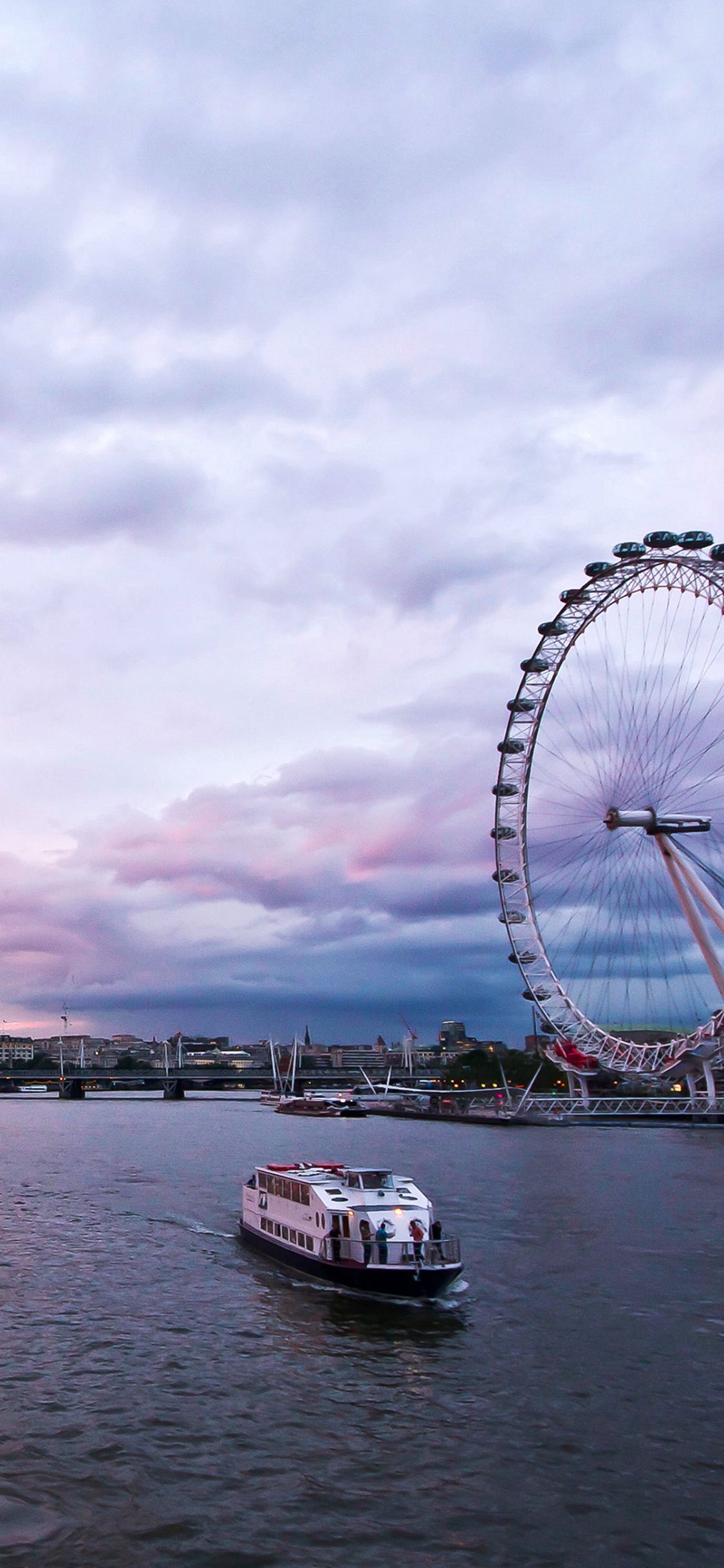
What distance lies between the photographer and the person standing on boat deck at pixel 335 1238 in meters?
37.4

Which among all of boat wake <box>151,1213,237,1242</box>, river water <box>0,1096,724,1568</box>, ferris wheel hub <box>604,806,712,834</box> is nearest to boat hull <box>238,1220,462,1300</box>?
river water <box>0,1096,724,1568</box>

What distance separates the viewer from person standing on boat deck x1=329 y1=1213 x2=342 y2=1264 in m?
37.4

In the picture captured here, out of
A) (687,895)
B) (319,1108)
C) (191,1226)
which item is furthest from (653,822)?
(319,1108)

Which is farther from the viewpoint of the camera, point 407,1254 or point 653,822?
point 653,822

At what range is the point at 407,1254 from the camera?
118ft

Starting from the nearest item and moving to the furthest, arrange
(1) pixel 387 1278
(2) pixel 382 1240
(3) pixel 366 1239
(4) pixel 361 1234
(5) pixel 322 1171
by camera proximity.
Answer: (1) pixel 387 1278 → (2) pixel 382 1240 → (3) pixel 366 1239 → (4) pixel 361 1234 → (5) pixel 322 1171

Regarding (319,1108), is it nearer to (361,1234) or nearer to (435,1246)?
(361,1234)

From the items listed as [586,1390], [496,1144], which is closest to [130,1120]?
[496,1144]

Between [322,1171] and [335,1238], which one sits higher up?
[322,1171]

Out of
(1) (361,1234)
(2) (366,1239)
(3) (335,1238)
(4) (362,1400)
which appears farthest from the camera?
(3) (335,1238)

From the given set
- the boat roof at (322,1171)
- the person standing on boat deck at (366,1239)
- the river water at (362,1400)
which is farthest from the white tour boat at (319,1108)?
the person standing on boat deck at (366,1239)

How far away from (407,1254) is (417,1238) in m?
0.59

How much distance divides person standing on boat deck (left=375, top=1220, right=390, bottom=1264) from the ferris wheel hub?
59084 mm

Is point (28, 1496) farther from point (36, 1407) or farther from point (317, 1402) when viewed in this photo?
point (317, 1402)
